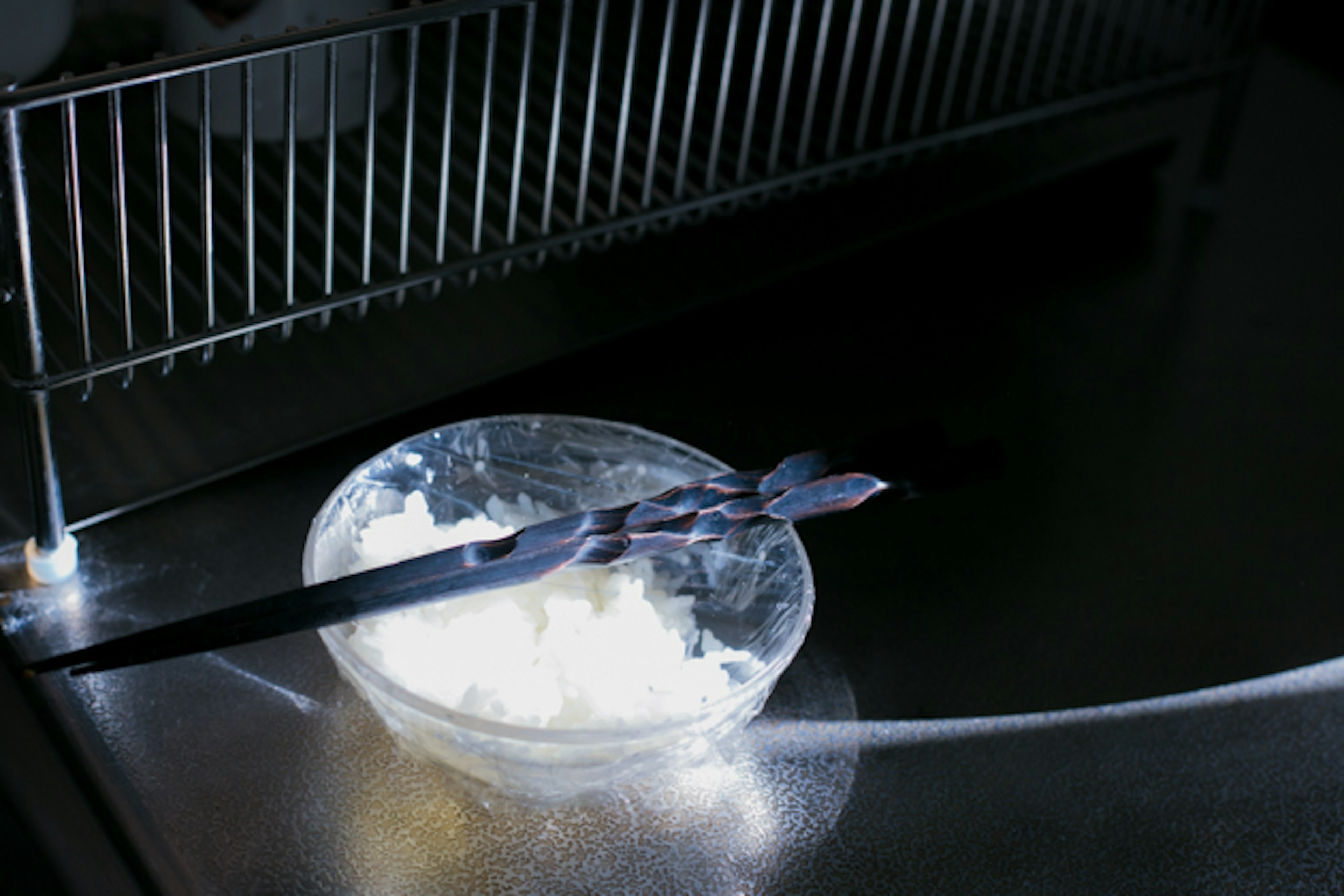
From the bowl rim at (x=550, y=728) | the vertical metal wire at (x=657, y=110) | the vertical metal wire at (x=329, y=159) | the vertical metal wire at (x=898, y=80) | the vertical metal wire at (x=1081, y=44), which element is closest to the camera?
the bowl rim at (x=550, y=728)

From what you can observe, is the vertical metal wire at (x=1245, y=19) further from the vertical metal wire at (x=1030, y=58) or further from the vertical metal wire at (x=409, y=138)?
the vertical metal wire at (x=409, y=138)

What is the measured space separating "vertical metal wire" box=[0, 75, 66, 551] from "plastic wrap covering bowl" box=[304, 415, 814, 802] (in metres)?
0.14

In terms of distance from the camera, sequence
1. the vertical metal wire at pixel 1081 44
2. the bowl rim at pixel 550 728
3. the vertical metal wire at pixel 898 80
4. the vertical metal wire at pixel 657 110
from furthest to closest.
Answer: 1. the vertical metal wire at pixel 1081 44
2. the vertical metal wire at pixel 898 80
3. the vertical metal wire at pixel 657 110
4. the bowl rim at pixel 550 728

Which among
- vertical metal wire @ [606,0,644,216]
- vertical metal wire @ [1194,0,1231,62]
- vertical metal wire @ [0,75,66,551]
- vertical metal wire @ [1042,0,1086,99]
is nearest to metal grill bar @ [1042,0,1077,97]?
vertical metal wire @ [1042,0,1086,99]

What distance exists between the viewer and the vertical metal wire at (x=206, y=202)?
59cm

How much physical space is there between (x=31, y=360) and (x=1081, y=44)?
704 mm

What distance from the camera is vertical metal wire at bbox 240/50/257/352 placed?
23.5 inches

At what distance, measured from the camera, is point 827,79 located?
1037 millimetres

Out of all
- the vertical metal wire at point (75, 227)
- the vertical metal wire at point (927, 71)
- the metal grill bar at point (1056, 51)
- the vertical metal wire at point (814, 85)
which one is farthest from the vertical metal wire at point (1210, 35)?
the vertical metal wire at point (75, 227)

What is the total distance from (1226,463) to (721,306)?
33cm

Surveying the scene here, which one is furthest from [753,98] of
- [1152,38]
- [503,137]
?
[1152,38]

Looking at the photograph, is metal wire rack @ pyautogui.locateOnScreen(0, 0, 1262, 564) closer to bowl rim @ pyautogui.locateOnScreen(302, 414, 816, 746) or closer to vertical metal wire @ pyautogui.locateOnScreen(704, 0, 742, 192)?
vertical metal wire @ pyautogui.locateOnScreen(704, 0, 742, 192)

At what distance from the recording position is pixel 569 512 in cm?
69

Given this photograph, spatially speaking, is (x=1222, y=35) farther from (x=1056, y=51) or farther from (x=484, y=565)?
(x=484, y=565)
